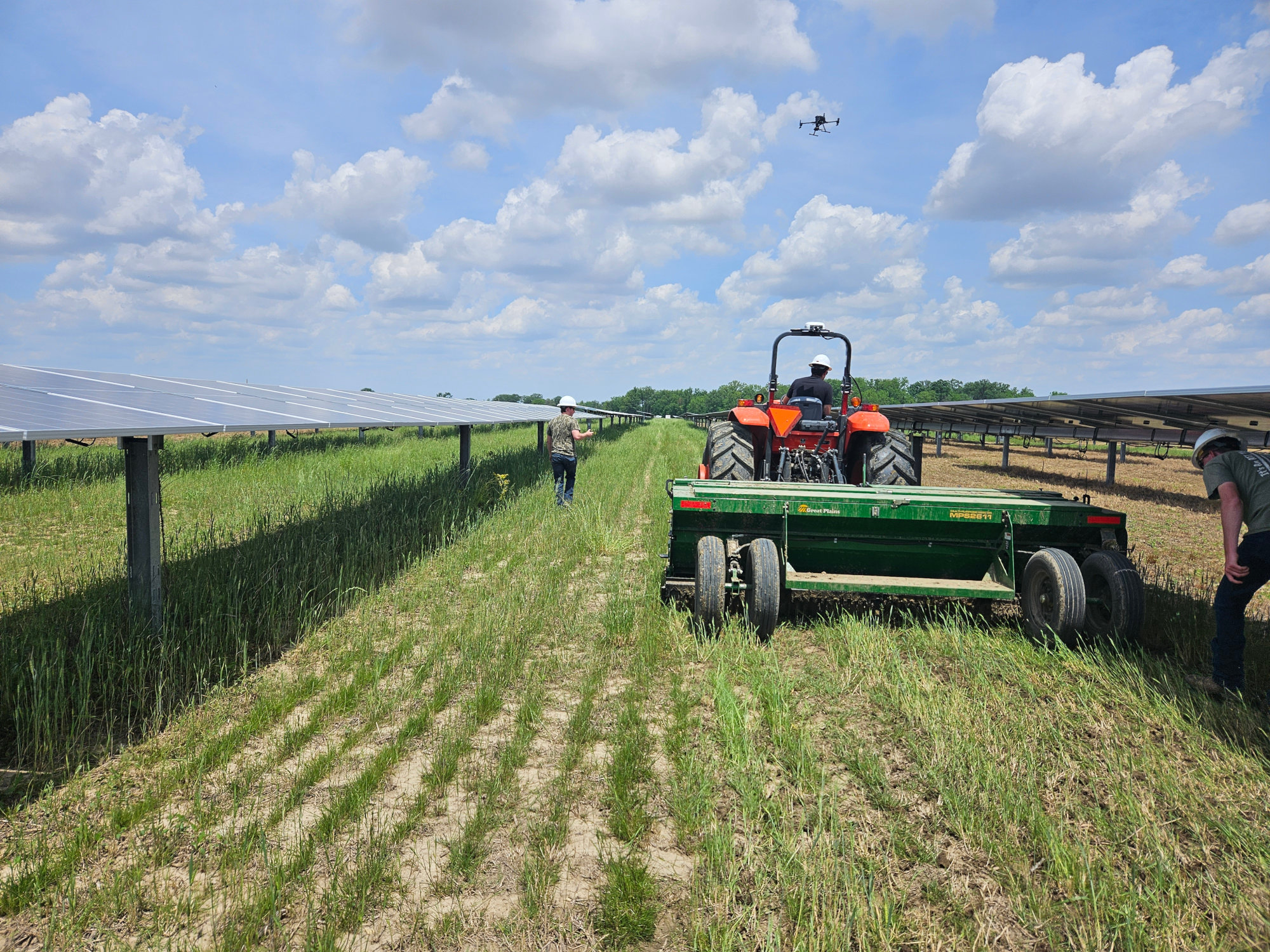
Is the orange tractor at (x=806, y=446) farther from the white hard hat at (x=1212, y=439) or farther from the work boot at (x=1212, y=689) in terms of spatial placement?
the work boot at (x=1212, y=689)

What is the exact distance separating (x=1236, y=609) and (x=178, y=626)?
644 cm

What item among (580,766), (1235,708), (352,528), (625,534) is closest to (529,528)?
(625,534)

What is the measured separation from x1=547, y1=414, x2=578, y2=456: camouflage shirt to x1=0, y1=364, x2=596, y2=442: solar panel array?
1.96 meters

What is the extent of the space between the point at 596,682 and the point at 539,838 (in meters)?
1.54

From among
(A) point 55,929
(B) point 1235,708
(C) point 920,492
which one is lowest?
(A) point 55,929

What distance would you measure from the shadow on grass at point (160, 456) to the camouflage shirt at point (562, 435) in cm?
681

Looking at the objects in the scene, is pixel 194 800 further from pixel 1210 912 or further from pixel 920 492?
pixel 920 492

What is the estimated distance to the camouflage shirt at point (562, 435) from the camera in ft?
33.8

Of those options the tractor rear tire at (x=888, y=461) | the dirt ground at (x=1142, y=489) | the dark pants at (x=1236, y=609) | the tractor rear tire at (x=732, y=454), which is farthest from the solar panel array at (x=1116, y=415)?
the tractor rear tire at (x=732, y=454)

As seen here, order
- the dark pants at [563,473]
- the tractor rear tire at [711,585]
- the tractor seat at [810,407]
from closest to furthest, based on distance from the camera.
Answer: the tractor rear tire at [711,585]
the tractor seat at [810,407]
the dark pants at [563,473]

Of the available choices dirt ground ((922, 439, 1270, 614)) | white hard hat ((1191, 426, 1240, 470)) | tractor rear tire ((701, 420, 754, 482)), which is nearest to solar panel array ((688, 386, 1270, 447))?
dirt ground ((922, 439, 1270, 614))

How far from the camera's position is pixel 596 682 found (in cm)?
430

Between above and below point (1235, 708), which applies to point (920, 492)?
above

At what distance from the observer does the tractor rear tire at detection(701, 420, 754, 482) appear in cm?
695
